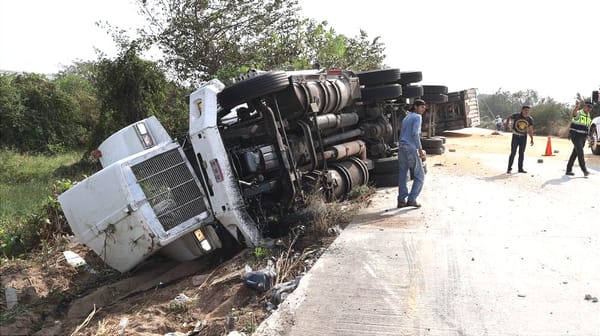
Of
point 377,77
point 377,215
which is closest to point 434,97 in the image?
point 377,77

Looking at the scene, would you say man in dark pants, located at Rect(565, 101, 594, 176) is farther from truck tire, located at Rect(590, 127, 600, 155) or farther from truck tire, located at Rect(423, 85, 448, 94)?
truck tire, located at Rect(423, 85, 448, 94)

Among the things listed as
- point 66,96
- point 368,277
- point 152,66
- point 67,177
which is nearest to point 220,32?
point 152,66

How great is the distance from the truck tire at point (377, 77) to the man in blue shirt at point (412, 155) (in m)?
2.11

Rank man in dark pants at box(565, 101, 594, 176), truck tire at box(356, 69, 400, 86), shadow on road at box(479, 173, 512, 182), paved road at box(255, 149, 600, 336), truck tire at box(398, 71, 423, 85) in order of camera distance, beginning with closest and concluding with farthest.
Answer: paved road at box(255, 149, 600, 336), truck tire at box(356, 69, 400, 86), shadow on road at box(479, 173, 512, 182), man in dark pants at box(565, 101, 594, 176), truck tire at box(398, 71, 423, 85)

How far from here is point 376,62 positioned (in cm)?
Result: 2203

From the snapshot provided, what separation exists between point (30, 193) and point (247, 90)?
7.73m

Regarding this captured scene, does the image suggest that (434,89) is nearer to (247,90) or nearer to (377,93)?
(377,93)

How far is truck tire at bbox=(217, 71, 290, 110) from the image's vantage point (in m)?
5.88

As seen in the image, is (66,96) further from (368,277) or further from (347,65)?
(368,277)

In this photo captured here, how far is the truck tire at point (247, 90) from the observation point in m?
5.88

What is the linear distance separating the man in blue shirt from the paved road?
25cm

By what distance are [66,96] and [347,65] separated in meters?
11.6

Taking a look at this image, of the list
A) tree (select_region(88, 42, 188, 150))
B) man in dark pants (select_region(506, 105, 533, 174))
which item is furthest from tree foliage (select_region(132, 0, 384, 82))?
man in dark pants (select_region(506, 105, 533, 174))

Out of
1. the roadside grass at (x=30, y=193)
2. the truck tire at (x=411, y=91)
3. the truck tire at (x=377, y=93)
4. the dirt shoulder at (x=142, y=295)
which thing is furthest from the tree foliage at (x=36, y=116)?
the truck tire at (x=377, y=93)
